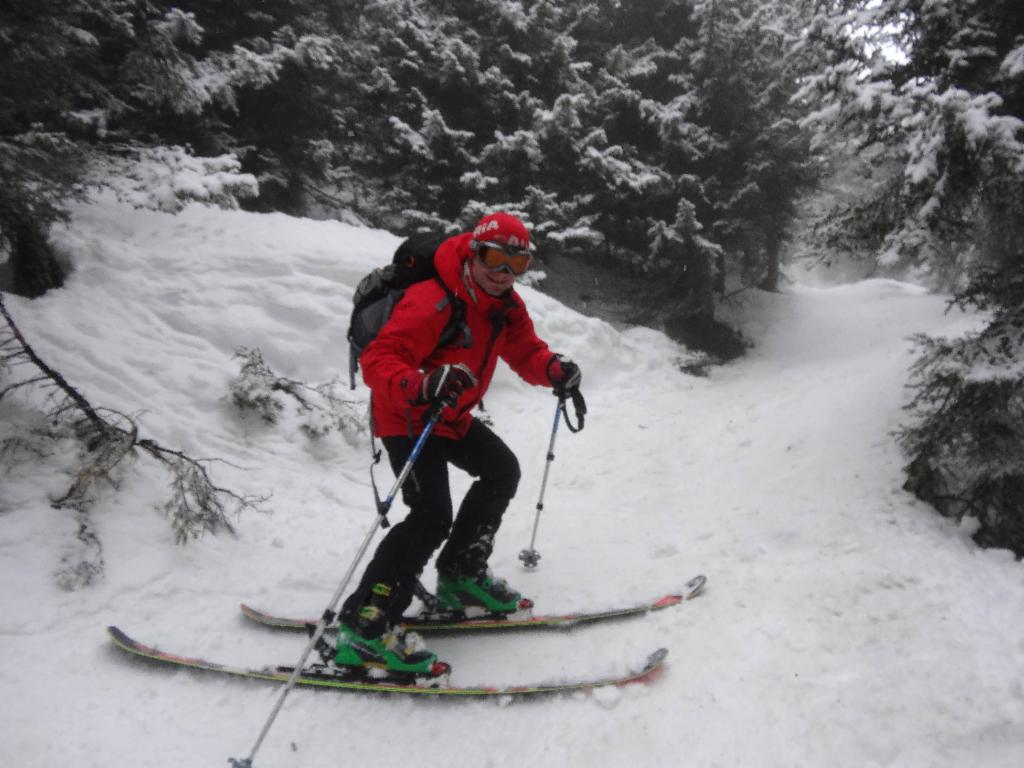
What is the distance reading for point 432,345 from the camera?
10.7 ft

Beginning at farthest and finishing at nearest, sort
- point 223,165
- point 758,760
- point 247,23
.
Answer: point 247,23 → point 223,165 → point 758,760

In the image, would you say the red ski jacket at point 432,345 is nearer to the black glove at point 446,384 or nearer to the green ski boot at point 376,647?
the black glove at point 446,384

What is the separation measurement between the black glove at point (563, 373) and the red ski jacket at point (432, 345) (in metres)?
0.48

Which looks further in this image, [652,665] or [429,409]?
[652,665]

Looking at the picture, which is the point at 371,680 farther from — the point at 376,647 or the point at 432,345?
the point at 432,345

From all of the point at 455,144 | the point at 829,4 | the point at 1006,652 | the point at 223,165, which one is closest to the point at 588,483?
the point at 1006,652

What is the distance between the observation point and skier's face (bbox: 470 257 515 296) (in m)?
3.36

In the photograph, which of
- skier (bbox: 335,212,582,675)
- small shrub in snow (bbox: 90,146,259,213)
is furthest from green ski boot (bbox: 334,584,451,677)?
small shrub in snow (bbox: 90,146,259,213)

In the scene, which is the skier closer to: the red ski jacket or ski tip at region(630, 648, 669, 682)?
the red ski jacket

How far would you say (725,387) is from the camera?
11742 mm

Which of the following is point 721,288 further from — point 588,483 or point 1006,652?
point 1006,652

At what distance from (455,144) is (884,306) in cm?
1472

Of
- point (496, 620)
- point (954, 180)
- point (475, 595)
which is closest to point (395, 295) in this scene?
point (475, 595)

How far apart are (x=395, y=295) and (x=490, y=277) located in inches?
22.9
